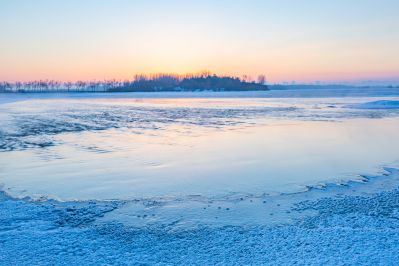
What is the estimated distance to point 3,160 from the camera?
912 cm

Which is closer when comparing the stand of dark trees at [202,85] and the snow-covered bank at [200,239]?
the snow-covered bank at [200,239]

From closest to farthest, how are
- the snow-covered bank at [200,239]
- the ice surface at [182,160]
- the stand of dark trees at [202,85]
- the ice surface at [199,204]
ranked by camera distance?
the snow-covered bank at [200,239] → the ice surface at [199,204] → the ice surface at [182,160] → the stand of dark trees at [202,85]

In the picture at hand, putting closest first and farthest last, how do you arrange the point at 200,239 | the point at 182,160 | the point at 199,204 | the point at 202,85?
the point at 200,239
the point at 199,204
the point at 182,160
the point at 202,85

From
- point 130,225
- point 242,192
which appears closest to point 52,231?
point 130,225

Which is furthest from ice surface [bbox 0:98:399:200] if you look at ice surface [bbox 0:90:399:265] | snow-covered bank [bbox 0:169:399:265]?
snow-covered bank [bbox 0:169:399:265]

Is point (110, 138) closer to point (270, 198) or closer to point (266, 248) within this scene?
point (270, 198)

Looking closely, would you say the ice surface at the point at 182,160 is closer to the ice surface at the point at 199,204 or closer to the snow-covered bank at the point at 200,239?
the ice surface at the point at 199,204

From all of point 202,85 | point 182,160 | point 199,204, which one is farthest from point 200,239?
point 202,85

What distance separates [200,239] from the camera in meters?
4.48

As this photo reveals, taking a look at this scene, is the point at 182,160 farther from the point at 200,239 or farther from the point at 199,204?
the point at 200,239

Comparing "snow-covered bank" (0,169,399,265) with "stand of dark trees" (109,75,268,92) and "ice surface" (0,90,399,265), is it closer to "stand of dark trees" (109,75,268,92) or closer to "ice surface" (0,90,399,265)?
"ice surface" (0,90,399,265)

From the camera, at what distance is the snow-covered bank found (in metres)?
3.97

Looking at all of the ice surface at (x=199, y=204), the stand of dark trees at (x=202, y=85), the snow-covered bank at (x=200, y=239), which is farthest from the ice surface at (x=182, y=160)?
the stand of dark trees at (x=202, y=85)

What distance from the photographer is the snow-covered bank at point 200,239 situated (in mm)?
3973
